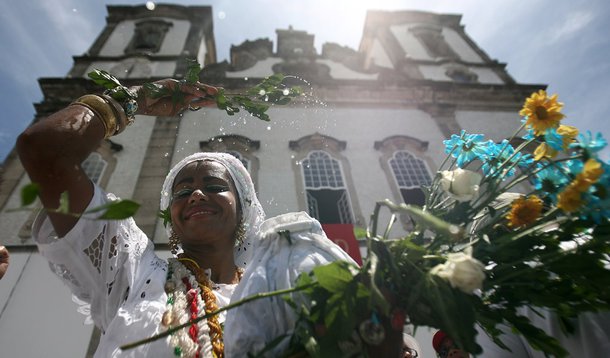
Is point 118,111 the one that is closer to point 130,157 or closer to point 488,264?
point 488,264

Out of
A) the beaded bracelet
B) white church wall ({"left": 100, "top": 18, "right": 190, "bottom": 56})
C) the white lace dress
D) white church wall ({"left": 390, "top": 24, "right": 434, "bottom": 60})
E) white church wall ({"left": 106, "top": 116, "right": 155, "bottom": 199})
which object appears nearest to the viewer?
the white lace dress

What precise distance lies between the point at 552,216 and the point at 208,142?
866 cm

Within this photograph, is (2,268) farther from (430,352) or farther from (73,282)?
(430,352)

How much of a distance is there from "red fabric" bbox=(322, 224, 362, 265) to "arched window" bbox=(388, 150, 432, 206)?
233 centimetres

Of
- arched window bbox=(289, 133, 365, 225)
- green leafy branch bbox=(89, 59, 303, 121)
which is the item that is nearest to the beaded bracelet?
green leafy branch bbox=(89, 59, 303, 121)

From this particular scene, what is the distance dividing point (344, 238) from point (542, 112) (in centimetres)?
557

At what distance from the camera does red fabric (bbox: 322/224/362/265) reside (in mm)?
6476

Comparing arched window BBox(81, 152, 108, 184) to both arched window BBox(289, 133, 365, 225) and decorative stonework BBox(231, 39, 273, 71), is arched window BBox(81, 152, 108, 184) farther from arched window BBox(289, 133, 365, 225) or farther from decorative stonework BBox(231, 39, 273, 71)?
decorative stonework BBox(231, 39, 273, 71)

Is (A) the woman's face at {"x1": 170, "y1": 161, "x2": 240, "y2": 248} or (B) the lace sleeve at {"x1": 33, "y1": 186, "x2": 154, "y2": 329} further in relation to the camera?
(A) the woman's face at {"x1": 170, "y1": 161, "x2": 240, "y2": 248}

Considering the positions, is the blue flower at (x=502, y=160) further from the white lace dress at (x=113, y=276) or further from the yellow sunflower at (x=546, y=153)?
the white lace dress at (x=113, y=276)

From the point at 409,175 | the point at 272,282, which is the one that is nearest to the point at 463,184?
the point at 272,282

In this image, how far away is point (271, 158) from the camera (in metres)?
8.77

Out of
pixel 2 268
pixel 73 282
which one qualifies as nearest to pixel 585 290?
pixel 73 282

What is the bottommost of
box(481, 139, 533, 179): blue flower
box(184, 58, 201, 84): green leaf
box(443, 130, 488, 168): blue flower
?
box(481, 139, 533, 179): blue flower
